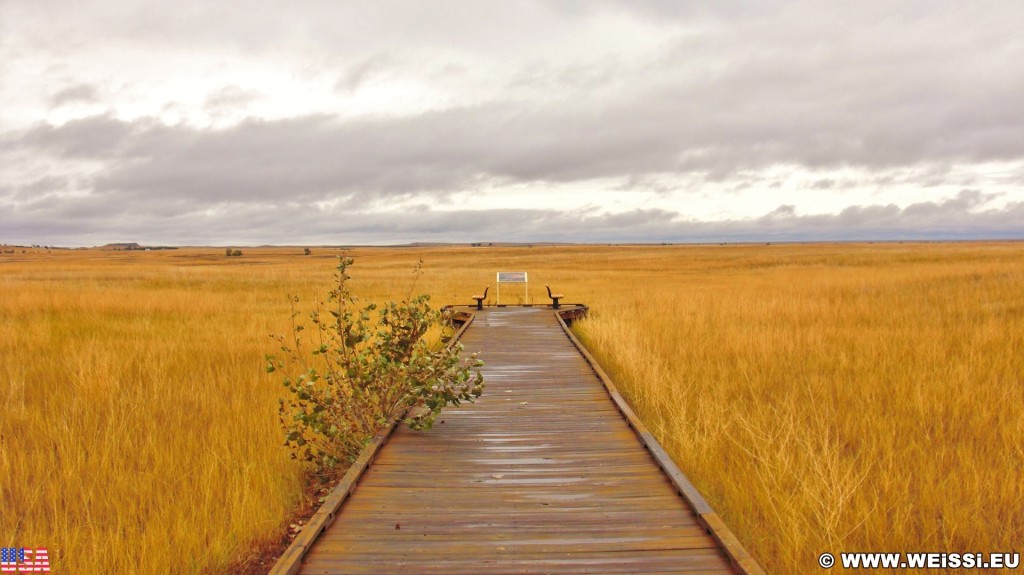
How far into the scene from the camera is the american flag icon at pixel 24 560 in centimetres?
391

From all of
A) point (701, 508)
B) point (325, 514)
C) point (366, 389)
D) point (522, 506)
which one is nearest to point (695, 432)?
point (701, 508)

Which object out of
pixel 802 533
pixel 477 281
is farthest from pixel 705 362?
pixel 477 281

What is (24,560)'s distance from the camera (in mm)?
4027

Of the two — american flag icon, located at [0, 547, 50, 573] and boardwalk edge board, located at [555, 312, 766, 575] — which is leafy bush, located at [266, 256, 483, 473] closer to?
boardwalk edge board, located at [555, 312, 766, 575]

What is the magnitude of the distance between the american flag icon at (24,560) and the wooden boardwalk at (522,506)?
200 centimetres

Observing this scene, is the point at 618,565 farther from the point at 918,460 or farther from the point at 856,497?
the point at 918,460

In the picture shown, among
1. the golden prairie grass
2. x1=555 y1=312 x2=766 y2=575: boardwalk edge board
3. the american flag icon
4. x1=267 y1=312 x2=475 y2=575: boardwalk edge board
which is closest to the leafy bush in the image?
x1=267 y1=312 x2=475 y2=575: boardwalk edge board

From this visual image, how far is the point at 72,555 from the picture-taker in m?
4.04

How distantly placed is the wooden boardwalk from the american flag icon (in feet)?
6.55

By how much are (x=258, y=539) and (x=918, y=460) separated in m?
6.26

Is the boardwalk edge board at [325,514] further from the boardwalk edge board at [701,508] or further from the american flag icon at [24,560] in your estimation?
the boardwalk edge board at [701,508]

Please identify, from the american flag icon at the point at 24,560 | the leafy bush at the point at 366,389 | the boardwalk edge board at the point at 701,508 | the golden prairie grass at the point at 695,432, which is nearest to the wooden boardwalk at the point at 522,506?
the boardwalk edge board at the point at 701,508

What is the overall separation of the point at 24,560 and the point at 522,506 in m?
3.57

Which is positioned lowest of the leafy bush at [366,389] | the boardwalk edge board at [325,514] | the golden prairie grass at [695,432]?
the golden prairie grass at [695,432]
